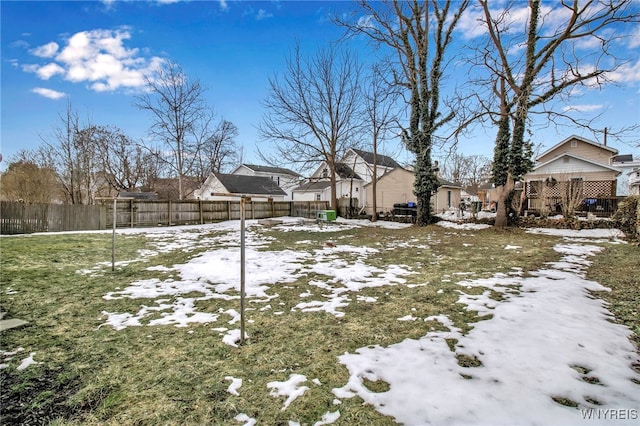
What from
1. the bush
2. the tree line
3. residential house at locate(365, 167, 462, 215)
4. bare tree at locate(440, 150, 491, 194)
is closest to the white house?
residential house at locate(365, 167, 462, 215)

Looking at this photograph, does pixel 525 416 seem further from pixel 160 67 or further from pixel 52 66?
pixel 160 67

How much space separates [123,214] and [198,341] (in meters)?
15.0

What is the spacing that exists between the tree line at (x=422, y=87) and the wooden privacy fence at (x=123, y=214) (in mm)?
4336

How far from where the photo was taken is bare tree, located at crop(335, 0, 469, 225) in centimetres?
1318

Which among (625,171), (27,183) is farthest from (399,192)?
(27,183)

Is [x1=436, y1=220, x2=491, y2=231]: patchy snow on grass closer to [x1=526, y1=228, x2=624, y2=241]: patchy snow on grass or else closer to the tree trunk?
the tree trunk

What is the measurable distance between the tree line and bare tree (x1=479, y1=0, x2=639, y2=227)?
1.4 inches

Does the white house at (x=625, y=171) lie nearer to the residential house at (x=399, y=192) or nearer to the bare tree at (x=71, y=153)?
the residential house at (x=399, y=192)

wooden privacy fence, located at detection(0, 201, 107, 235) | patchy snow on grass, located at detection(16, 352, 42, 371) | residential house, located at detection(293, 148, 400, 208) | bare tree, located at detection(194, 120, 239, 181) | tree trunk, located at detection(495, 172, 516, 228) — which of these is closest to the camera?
patchy snow on grass, located at detection(16, 352, 42, 371)

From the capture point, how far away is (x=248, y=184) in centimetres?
3091

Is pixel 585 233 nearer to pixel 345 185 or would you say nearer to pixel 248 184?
pixel 345 185

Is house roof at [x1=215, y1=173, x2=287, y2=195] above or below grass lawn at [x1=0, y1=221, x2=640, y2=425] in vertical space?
above

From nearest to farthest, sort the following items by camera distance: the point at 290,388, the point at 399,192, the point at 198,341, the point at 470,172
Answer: the point at 290,388 < the point at 198,341 < the point at 399,192 < the point at 470,172

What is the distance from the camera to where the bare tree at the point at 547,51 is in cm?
883
